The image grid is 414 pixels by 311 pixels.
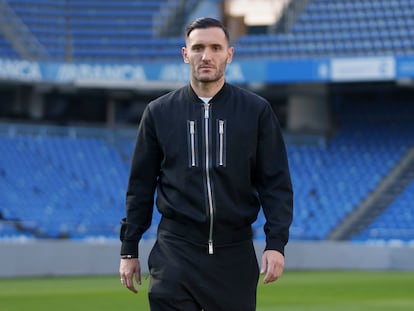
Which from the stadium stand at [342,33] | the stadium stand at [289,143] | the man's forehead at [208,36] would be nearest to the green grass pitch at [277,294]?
the stadium stand at [289,143]

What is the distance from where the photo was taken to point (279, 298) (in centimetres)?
1605

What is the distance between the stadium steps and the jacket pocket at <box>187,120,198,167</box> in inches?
966

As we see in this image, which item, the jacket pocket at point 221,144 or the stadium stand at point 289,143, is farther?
the stadium stand at point 289,143

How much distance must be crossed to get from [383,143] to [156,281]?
30390 millimetres

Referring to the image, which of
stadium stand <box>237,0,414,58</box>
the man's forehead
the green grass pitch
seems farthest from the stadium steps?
the man's forehead

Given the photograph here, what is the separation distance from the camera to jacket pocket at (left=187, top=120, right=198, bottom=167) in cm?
527

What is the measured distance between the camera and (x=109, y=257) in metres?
22.9

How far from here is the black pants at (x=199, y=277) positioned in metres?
5.19

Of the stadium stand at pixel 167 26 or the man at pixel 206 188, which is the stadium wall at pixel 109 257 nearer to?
the stadium stand at pixel 167 26

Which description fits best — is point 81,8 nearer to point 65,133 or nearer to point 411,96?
point 65,133

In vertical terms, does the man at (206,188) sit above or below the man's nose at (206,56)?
below

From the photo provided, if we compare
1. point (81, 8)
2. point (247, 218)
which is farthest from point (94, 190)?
point (247, 218)

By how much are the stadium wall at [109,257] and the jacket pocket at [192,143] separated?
16.3 meters

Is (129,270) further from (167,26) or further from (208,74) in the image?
(167,26)
